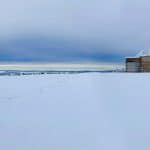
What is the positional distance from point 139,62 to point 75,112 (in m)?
24.6

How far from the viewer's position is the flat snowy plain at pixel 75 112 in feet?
6.88

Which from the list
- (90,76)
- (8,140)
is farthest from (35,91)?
(8,140)

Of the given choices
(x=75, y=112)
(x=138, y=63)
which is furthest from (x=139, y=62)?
(x=75, y=112)

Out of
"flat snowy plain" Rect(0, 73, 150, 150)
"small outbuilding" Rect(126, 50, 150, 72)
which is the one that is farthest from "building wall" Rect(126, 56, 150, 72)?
"flat snowy plain" Rect(0, 73, 150, 150)

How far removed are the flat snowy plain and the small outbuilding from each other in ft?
74.6

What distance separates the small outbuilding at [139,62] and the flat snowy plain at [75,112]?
22742 millimetres

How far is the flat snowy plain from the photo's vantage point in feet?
6.88

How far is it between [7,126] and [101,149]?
636mm

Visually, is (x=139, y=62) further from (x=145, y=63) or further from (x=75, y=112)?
(x=75, y=112)

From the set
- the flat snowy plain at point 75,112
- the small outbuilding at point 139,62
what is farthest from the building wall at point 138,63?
the flat snowy plain at point 75,112

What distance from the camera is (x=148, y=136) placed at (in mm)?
2223

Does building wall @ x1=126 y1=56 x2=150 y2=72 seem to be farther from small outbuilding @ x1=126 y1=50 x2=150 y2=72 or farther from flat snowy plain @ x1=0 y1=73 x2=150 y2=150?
flat snowy plain @ x1=0 y1=73 x2=150 y2=150

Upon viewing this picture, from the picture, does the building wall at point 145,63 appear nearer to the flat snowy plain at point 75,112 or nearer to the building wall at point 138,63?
the building wall at point 138,63

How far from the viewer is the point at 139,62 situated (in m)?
26.7
